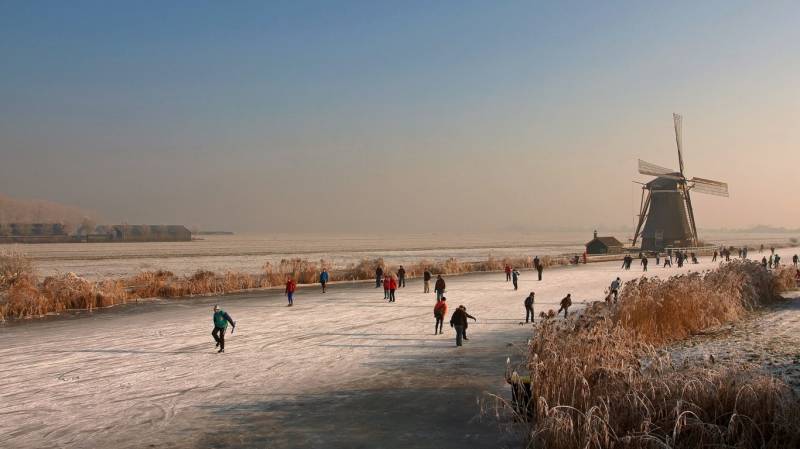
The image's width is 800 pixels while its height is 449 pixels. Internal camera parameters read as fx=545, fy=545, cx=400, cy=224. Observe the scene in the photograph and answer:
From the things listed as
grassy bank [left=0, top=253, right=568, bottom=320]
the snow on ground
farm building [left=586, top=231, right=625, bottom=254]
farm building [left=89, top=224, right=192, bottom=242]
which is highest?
farm building [left=89, top=224, right=192, bottom=242]

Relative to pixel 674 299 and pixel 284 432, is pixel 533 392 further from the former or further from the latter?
pixel 674 299

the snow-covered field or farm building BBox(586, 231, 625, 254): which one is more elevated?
farm building BBox(586, 231, 625, 254)

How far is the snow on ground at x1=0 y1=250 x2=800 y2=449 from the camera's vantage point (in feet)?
29.4

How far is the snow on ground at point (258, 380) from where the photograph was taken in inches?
353

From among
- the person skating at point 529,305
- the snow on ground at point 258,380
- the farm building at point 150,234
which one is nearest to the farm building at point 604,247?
the snow on ground at point 258,380

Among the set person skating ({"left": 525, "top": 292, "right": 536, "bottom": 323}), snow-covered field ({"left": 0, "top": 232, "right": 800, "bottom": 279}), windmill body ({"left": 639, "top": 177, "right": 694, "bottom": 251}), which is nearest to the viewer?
person skating ({"left": 525, "top": 292, "right": 536, "bottom": 323})

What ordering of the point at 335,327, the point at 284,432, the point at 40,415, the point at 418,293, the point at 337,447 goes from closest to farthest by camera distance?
the point at 337,447 < the point at 284,432 < the point at 40,415 < the point at 335,327 < the point at 418,293

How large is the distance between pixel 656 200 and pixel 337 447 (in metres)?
76.5

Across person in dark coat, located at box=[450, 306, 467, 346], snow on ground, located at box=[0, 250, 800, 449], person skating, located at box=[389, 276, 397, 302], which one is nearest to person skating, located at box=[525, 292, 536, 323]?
snow on ground, located at box=[0, 250, 800, 449]

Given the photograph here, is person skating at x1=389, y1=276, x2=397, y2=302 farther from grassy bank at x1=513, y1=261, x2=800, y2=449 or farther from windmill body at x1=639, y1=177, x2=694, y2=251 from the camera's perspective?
windmill body at x1=639, y1=177, x2=694, y2=251

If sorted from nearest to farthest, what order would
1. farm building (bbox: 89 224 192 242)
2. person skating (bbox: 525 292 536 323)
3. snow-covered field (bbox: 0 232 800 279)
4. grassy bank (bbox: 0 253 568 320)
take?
person skating (bbox: 525 292 536 323), grassy bank (bbox: 0 253 568 320), snow-covered field (bbox: 0 232 800 279), farm building (bbox: 89 224 192 242)

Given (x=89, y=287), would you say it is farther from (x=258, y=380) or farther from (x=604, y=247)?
(x=604, y=247)

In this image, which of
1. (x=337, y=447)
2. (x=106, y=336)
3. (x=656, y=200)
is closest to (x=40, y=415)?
(x=337, y=447)

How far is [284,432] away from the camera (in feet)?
29.5
